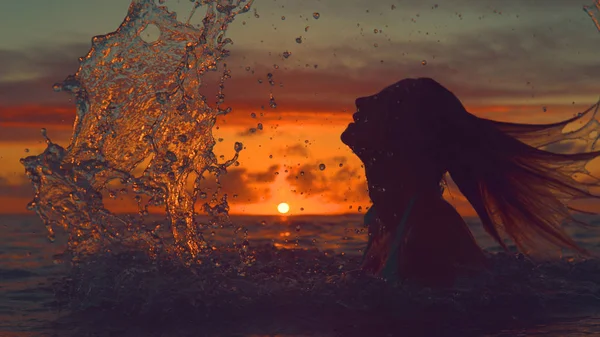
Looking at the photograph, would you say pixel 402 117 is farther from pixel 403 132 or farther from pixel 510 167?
pixel 510 167

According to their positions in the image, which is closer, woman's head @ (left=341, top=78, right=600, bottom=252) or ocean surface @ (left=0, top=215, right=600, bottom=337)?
ocean surface @ (left=0, top=215, right=600, bottom=337)

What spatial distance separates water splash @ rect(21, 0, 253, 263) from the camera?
264 inches

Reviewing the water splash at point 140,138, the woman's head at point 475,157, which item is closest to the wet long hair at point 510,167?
the woman's head at point 475,157

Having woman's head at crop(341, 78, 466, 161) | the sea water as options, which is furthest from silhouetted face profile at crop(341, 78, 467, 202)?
the sea water

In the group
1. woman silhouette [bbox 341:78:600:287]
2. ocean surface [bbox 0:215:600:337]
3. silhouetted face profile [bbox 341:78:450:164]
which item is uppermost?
silhouetted face profile [bbox 341:78:450:164]

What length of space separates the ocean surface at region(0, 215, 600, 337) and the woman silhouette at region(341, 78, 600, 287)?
0.69 feet

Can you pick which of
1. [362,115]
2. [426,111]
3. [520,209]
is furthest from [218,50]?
[520,209]

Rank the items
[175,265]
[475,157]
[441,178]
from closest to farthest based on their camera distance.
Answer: [475,157] < [441,178] < [175,265]

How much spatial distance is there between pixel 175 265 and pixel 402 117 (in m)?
2.39

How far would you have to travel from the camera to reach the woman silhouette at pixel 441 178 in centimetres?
545

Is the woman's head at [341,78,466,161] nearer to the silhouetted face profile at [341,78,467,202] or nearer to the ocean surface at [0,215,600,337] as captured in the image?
the silhouetted face profile at [341,78,467,202]

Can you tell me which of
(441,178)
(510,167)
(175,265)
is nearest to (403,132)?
(441,178)

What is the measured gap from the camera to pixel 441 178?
561cm

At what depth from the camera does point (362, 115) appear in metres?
5.78
